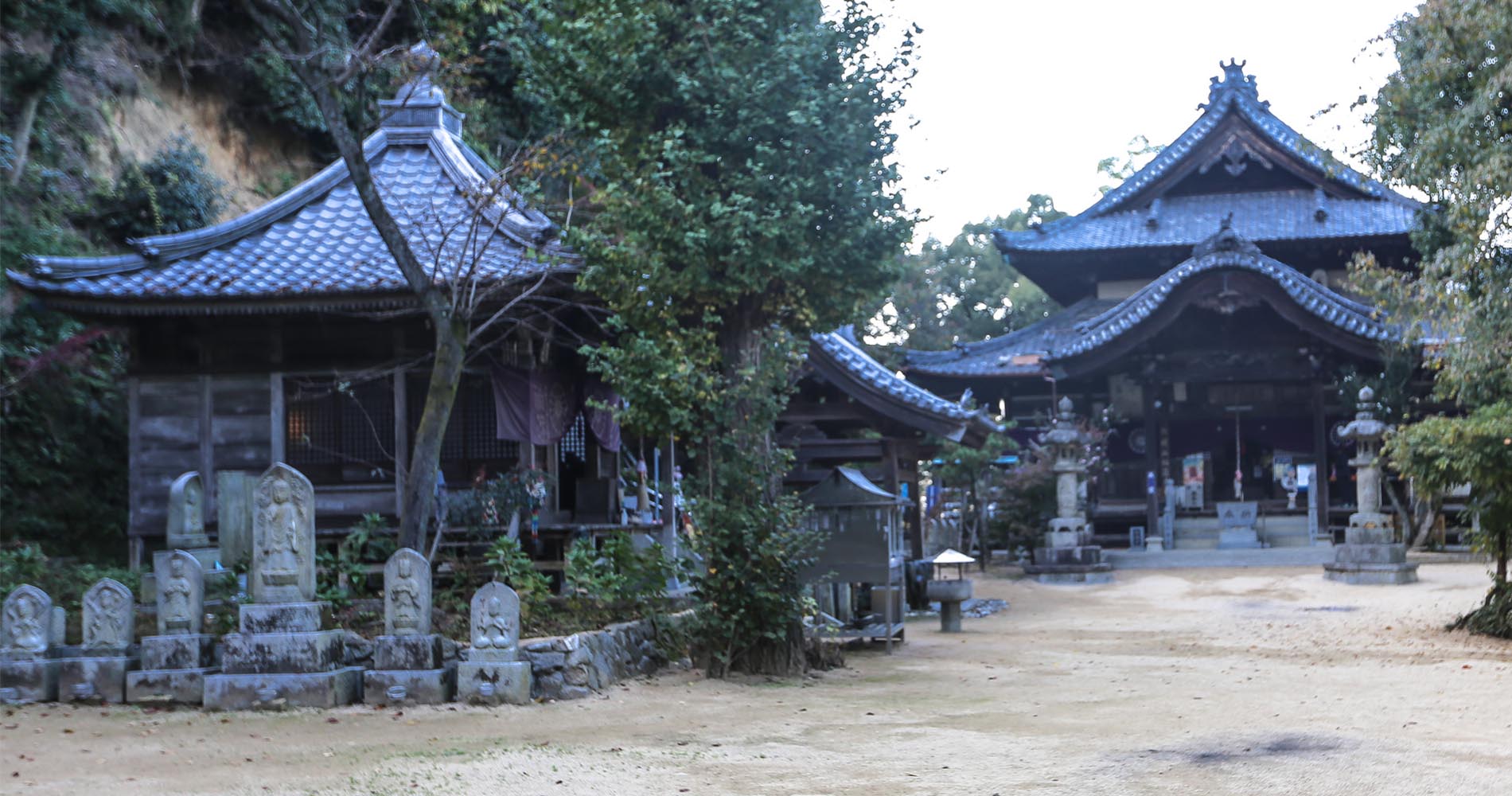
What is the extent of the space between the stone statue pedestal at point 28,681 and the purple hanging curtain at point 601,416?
23.1 ft

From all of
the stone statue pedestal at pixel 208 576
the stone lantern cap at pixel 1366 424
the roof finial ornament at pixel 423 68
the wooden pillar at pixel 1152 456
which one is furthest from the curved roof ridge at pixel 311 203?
the wooden pillar at pixel 1152 456

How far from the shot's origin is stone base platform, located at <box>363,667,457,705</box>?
9.99m

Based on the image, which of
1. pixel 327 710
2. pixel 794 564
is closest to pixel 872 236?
pixel 794 564

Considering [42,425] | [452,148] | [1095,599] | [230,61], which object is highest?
[230,61]

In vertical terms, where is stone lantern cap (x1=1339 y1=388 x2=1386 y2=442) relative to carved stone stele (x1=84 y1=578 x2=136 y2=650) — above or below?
above

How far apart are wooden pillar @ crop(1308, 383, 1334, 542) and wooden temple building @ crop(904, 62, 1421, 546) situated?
42 millimetres

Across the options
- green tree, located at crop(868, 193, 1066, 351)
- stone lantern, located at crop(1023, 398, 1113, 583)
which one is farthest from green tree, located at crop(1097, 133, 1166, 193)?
stone lantern, located at crop(1023, 398, 1113, 583)

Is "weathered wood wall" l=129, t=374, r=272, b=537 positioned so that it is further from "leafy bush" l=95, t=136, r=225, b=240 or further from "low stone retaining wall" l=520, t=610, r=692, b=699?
"leafy bush" l=95, t=136, r=225, b=240

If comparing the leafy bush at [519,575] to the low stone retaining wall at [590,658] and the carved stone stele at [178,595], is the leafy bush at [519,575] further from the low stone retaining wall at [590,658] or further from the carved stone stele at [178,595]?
the carved stone stele at [178,595]

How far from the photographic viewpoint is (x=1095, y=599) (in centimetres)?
2077

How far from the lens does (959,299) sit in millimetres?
44000

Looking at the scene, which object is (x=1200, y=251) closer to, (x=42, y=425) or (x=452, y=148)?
(x=452, y=148)

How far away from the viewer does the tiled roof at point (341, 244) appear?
14.3 metres

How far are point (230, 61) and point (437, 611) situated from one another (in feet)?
56.4
